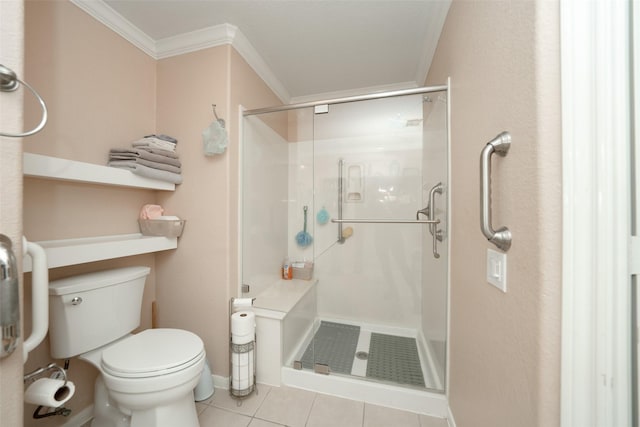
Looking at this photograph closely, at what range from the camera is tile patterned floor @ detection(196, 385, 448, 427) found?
1.23 metres

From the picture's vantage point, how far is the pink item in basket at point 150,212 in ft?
4.85

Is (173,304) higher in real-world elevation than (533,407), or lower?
lower

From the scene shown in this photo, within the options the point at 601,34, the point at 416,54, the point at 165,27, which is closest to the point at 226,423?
the point at 601,34

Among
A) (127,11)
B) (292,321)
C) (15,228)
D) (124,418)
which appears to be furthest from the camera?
(292,321)

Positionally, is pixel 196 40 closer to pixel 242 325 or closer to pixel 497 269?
pixel 242 325

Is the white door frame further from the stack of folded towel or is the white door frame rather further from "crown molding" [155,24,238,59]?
the stack of folded towel

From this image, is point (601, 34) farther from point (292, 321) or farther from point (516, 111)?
point (292, 321)

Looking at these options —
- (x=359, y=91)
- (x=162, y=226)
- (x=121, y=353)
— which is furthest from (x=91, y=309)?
(x=359, y=91)

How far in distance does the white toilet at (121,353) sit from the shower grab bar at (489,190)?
132cm

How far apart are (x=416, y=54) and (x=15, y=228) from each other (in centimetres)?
226

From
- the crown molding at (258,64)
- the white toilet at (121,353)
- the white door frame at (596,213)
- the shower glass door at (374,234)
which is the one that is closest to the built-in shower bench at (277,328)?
the shower glass door at (374,234)

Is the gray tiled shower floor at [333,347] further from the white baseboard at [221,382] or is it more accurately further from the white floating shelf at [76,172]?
the white floating shelf at [76,172]

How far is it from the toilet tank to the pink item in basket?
0.37m

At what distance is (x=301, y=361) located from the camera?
5.11ft
